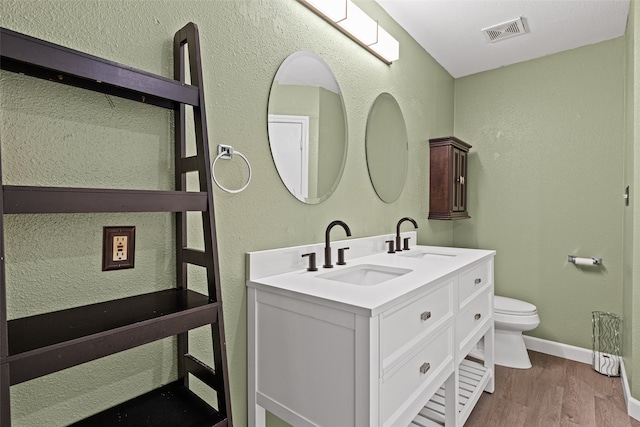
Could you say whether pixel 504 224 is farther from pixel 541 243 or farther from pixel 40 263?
pixel 40 263

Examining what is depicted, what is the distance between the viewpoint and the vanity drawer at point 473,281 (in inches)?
66.7

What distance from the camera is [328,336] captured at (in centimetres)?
112

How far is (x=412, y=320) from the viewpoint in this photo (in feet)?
4.09

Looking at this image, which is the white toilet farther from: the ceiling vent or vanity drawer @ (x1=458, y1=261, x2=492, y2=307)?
the ceiling vent

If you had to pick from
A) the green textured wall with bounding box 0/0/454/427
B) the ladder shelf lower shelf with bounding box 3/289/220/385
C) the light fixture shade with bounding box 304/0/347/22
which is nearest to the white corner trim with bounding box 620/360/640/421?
the green textured wall with bounding box 0/0/454/427

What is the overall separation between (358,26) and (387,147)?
74cm

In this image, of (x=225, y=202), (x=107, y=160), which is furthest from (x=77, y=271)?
(x=225, y=202)

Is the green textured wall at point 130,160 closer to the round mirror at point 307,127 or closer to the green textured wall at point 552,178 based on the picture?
the round mirror at point 307,127

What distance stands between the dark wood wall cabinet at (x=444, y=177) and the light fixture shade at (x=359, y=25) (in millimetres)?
1081

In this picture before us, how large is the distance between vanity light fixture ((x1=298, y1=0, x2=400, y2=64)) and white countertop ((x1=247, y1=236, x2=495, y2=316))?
112 centimetres

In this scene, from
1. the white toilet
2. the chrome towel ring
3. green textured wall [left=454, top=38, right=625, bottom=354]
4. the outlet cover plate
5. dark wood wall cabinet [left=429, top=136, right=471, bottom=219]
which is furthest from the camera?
dark wood wall cabinet [left=429, top=136, right=471, bottom=219]

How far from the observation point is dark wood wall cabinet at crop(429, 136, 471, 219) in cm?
275

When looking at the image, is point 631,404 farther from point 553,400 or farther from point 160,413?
point 160,413

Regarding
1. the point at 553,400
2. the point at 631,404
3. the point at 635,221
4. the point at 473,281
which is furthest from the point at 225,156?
the point at 631,404
